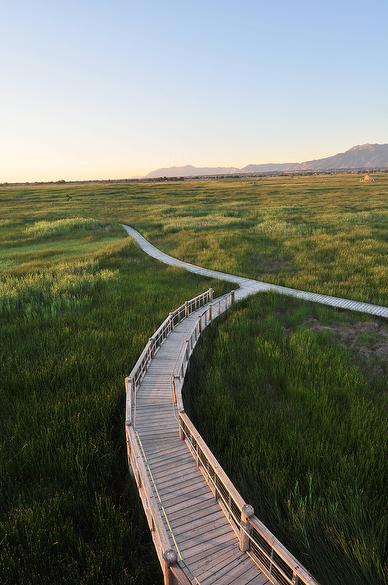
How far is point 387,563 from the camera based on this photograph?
7105 mm

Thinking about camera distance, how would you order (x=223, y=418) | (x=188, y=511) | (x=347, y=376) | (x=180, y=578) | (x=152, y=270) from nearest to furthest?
(x=180, y=578)
(x=188, y=511)
(x=223, y=418)
(x=347, y=376)
(x=152, y=270)

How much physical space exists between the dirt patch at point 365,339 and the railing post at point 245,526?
32.0 feet

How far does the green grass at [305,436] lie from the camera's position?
7.82m

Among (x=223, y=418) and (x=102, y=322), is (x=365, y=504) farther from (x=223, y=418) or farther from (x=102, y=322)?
(x=102, y=322)

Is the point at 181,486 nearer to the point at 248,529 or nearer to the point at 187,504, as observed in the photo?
the point at 187,504

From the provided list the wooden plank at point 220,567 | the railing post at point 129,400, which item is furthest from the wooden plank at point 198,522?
the railing post at point 129,400

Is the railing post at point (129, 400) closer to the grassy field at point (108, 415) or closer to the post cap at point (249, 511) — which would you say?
the grassy field at point (108, 415)

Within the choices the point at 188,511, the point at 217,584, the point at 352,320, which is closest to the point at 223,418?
the point at 188,511

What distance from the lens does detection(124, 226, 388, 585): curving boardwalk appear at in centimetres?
677

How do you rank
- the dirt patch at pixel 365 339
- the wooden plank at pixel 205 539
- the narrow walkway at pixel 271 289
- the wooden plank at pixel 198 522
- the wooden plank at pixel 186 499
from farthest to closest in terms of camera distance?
the narrow walkway at pixel 271 289
the dirt patch at pixel 365 339
the wooden plank at pixel 186 499
the wooden plank at pixel 198 522
the wooden plank at pixel 205 539

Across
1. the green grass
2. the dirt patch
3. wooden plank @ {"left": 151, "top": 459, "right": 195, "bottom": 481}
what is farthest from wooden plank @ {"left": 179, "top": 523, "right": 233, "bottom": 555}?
the dirt patch

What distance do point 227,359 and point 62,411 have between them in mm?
6928

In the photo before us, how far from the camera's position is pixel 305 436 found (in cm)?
1073

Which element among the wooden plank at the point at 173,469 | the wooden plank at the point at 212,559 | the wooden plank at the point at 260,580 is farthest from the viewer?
the wooden plank at the point at 173,469
